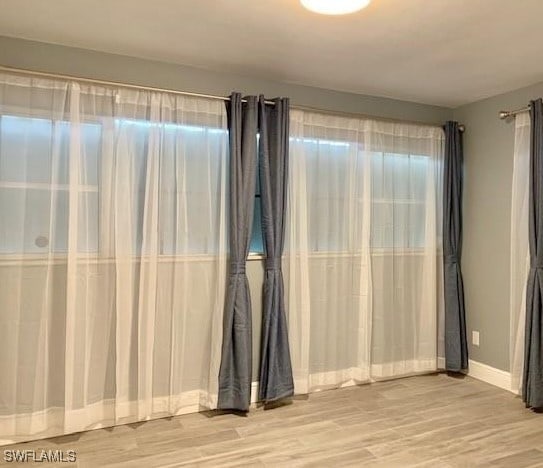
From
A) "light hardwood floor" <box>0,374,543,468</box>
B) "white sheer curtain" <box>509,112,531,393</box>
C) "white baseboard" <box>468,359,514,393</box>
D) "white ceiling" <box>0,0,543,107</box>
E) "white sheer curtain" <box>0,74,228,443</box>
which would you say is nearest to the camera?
"white ceiling" <box>0,0,543,107</box>

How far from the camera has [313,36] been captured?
8.29 feet

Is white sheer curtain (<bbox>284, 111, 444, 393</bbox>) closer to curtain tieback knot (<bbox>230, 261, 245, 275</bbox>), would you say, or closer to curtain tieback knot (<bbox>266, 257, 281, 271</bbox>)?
curtain tieback knot (<bbox>266, 257, 281, 271</bbox>)

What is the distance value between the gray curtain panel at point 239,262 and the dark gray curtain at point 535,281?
6.35 ft

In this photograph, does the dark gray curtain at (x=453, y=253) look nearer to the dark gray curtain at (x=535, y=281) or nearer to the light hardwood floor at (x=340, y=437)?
the light hardwood floor at (x=340, y=437)

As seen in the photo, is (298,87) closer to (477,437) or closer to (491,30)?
(491,30)

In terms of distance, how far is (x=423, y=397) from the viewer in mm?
3389

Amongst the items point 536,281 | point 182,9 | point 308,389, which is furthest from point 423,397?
point 182,9

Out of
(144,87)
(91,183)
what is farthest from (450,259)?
(91,183)

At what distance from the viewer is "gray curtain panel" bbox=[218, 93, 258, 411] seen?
9.87ft

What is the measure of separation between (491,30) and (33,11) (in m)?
2.38

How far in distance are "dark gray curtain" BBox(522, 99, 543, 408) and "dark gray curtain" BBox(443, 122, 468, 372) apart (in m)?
0.65

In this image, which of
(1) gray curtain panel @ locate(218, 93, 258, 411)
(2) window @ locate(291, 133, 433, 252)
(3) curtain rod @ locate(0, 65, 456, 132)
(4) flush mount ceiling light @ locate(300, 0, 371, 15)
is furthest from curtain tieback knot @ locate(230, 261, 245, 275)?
(4) flush mount ceiling light @ locate(300, 0, 371, 15)

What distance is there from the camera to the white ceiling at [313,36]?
2211mm

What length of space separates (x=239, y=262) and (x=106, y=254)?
0.84 metres
